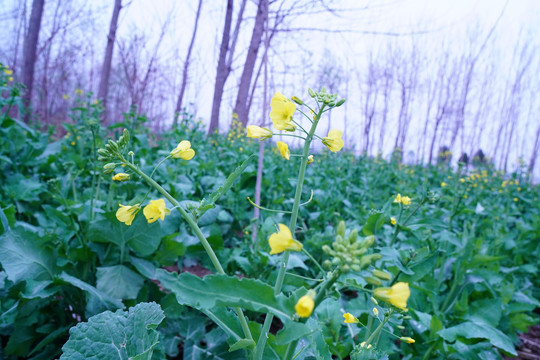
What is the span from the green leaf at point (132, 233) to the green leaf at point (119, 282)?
12 cm

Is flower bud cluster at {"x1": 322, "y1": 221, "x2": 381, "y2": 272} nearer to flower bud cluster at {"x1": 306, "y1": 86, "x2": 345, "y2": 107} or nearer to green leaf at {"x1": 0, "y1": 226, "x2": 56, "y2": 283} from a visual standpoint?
flower bud cluster at {"x1": 306, "y1": 86, "x2": 345, "y2": 107}

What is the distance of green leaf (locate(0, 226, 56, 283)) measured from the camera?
50.8 inches

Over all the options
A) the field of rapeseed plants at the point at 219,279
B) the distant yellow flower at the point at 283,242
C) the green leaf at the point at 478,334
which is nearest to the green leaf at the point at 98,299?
the field of rapeseed plants at the point at 219,279

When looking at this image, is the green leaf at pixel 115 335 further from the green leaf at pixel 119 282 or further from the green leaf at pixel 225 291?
the green leaf at pixel 119 282

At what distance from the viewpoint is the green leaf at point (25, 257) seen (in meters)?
1.29

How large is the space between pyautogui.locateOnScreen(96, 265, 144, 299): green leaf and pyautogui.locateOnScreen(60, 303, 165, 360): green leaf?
0.53 metres

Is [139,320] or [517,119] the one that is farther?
[517,119]

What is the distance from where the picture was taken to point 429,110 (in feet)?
70.3

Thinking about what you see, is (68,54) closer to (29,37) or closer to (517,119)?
(29,37)

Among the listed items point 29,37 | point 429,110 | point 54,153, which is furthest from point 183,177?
point 429,110

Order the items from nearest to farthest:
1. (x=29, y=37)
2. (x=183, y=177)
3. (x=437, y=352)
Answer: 1. (x=437, y=352)
2. (x=183, y=177)
3. (x=29, y=37)

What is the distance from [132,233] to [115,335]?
67 cm

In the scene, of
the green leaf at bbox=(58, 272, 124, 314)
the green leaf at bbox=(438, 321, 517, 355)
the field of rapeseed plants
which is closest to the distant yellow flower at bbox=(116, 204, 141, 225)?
the field of rapeseed plants

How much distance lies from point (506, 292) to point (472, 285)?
0.45 meters
